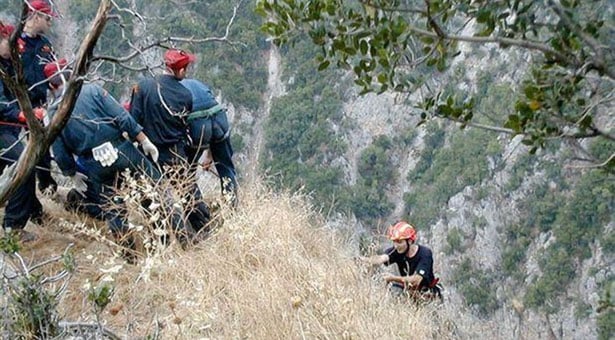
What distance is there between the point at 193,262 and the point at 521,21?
127 inches

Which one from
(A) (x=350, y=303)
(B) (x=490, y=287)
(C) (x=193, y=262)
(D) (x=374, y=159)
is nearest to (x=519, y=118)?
(A) (x=350, y=303)

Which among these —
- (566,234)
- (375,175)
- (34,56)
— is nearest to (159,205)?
(34,56)

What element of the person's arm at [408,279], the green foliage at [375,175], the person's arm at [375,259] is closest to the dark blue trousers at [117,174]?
the person's arm at [375,259]

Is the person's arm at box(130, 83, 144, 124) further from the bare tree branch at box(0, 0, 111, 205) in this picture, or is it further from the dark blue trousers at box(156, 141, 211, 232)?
the bare tree branch at box(0, 0, 111, 205)

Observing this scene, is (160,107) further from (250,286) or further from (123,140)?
(250,286)

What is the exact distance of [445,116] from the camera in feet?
7.97

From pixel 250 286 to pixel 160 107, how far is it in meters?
1.62

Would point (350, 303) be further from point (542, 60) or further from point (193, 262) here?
point (542, 60)

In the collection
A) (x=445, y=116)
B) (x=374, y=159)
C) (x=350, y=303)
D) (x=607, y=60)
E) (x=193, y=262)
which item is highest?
(x=607, y=60)

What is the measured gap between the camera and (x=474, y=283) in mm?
43688

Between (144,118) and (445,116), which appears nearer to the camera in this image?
(445,116)

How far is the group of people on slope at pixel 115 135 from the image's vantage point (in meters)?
5.22

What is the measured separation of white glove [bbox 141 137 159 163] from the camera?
5.41 m

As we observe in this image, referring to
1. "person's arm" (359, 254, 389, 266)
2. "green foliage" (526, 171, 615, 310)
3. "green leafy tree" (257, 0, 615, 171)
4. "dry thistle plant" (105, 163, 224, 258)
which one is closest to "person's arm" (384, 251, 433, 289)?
"person's arm" (359, 254, 389, 266)
